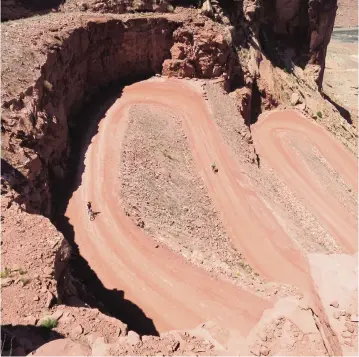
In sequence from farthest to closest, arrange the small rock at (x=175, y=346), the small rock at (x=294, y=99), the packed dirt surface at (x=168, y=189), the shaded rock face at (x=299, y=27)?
1. the shaded rock face at (x=299, y=27)
2. the small rock at (x=294, y=99)
3. the packed dirt surface at (x=168, y=189)
4. the small rock at (x=175, y=346)

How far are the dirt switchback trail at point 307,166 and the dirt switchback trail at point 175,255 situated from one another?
5077mm

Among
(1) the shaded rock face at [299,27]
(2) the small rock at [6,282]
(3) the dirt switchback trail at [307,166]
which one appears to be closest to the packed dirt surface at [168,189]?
(2) the small rock at [6,282]

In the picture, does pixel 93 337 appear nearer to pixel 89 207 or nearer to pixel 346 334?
pixel 89 207

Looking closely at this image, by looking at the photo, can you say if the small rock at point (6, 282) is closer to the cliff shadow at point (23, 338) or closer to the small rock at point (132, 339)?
the cliff shadow at point (23, 338)

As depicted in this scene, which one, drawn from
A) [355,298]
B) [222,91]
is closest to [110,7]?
[222,91]

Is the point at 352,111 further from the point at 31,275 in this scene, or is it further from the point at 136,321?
the point at 31,275

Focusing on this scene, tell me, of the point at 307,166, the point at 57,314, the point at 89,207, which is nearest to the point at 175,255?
the point at 89,207

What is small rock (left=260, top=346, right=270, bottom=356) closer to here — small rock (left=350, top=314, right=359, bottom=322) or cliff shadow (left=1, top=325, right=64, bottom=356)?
small rock (left=350, top=314, right=359, bottom=322)

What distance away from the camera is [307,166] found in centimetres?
2945

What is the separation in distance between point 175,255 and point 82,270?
3.87 metres

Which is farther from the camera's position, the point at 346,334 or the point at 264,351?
the point at 346,334

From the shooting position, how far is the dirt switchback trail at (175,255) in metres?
14.9

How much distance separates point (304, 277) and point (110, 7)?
2247cm

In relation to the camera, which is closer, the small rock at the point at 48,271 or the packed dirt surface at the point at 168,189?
the small rock at the point at 48,271
